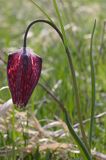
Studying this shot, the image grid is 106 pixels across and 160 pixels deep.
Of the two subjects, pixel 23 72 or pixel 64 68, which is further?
pixel 64 68

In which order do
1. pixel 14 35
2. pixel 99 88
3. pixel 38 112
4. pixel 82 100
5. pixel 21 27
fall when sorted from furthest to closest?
pixel 21 27
pixel 14 35
pixel 99 88
pixel 82 100
pixel 38 112

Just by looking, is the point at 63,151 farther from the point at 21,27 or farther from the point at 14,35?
the point at 21,27

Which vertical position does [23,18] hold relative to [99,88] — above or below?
above

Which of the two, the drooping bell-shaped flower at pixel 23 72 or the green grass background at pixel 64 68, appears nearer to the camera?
the drooping bell-shaped flower at pixel 23 72

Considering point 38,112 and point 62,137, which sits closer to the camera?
point 62,137

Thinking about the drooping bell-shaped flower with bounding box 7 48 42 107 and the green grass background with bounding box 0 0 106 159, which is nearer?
the drooping bell-shaped flower with bounding box 7 48 42 107

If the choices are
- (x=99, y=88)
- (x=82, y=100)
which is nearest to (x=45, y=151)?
(x=82, y=100)

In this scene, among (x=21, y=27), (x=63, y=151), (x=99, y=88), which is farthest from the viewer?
(x=21, y=27)
